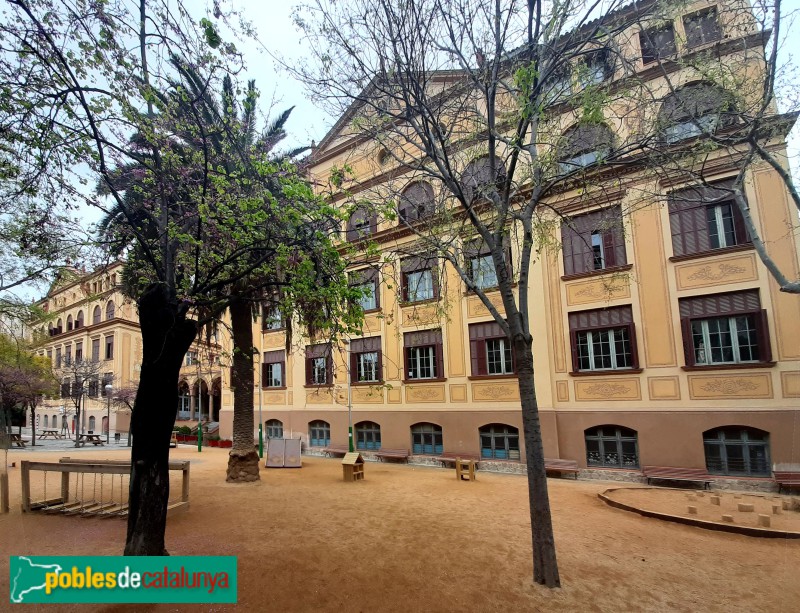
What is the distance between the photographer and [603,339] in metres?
14.2

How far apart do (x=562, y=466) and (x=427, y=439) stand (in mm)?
5603

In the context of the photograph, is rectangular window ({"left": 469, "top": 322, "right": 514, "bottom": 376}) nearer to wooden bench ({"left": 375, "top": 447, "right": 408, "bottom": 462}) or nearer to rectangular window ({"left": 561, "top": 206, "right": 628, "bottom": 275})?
rectangular window ({"left": 561, "top": 206, "right": 628, "bottom": 275})

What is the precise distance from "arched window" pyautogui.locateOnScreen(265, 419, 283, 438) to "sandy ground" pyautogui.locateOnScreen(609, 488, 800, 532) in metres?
16.7

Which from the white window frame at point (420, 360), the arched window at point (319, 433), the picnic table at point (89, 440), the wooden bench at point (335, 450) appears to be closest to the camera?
the white window frame at point (420, 360)

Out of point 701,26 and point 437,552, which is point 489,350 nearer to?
point 437,552

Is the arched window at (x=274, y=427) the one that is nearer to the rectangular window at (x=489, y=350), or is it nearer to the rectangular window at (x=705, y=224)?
the rectangular window at (x=489, y=350)

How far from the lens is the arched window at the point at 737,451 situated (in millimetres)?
11617

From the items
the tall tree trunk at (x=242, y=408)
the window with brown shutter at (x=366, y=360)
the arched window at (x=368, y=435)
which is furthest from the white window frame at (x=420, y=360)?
the tall tree trunk at (x=242, y=408)

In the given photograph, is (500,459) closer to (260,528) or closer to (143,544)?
(260,528)

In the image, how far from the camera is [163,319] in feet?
19.0

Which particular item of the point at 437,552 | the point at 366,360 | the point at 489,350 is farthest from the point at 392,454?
the point at 437,552

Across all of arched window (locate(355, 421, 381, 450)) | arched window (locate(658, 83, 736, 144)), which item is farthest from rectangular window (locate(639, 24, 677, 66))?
arched window (locate(355, 421, 381, 450))

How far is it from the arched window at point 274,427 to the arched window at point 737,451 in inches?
728

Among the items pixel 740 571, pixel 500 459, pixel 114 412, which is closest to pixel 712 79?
pixel 740 571
